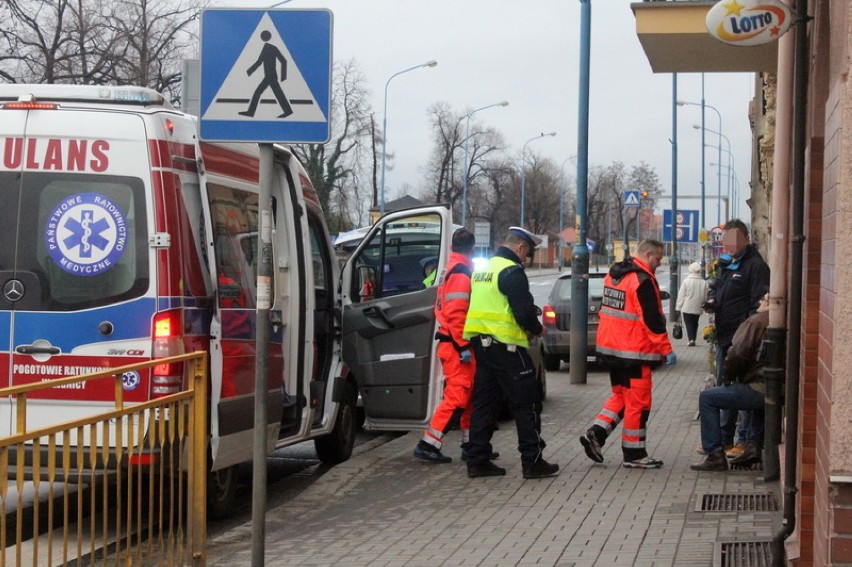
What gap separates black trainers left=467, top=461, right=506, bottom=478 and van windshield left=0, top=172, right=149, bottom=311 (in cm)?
328

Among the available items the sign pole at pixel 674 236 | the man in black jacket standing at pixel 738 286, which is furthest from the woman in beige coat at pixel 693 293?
the man in black jacket standing at pixel 738 286

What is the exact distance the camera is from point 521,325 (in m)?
9.05

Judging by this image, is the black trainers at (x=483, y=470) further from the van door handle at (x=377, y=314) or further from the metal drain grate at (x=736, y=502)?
the metal drain grate at (x=736, y=502)

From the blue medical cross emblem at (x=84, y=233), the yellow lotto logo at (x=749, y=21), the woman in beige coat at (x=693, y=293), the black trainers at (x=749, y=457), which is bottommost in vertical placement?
the black trainers at (x=749, y=457)

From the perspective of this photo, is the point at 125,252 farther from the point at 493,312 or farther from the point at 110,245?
the point at 493,312

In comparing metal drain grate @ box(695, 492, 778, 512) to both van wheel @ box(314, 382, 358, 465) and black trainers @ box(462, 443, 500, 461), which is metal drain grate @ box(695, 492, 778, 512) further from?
van wheel @ box(314, 382, 358, 465)

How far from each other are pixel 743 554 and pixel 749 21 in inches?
107

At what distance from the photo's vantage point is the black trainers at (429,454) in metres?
9.98

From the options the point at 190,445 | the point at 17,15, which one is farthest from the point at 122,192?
the point at 17,15

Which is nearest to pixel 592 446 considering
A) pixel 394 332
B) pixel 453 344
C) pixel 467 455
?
pixel 467 455

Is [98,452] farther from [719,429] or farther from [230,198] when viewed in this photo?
[719,429]

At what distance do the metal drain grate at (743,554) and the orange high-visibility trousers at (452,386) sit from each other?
11.4 ft

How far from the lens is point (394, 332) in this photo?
32.5ft

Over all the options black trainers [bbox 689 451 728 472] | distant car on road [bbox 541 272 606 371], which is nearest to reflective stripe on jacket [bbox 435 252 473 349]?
black trainers [bbox 689 451 728 472]
